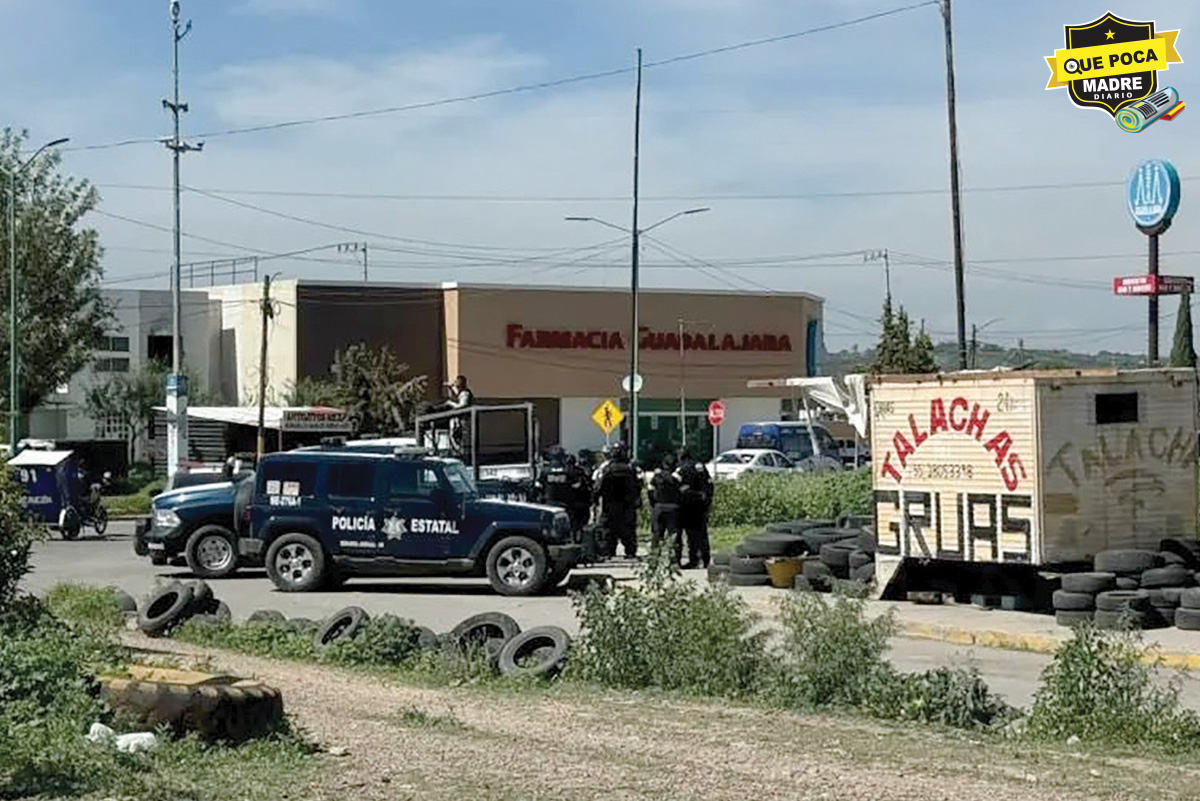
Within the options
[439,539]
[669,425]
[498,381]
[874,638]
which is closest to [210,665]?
[874,638]

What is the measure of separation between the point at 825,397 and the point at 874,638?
14550mm

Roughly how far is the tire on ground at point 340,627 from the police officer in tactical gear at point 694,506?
10946 millimetres

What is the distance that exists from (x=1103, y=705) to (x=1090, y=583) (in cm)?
752

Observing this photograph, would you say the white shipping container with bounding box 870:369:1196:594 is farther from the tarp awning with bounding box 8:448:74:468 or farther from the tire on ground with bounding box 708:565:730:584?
the tarp awning with bounding box 8:448:74:468

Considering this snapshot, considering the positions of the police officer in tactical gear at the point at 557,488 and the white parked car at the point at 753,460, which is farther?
the white parked car at the point at 753,460

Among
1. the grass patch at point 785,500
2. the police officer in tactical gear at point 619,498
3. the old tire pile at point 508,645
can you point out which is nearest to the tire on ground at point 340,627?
the old tire pile at point 508,645

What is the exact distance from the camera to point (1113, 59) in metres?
30.4

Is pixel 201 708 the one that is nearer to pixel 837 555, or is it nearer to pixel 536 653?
pixel 536 653

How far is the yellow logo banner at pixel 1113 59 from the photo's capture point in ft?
98.1

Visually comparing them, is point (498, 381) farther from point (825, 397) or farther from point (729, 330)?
point (825, 397)

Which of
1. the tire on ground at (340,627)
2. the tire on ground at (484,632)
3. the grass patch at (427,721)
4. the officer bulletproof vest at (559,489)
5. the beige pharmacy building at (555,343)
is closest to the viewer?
the grass patch at (427,721)

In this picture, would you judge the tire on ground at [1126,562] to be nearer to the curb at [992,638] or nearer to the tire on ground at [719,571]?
the curb at [992,638]

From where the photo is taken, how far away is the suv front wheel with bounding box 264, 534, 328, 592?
2314 centimetres

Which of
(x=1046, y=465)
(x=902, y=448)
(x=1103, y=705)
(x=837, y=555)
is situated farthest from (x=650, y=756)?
(x=837, y=555)
